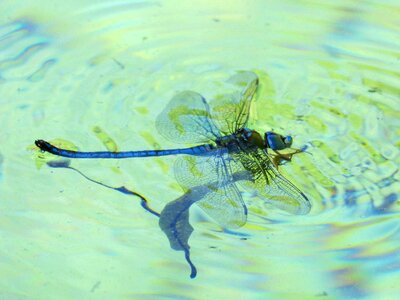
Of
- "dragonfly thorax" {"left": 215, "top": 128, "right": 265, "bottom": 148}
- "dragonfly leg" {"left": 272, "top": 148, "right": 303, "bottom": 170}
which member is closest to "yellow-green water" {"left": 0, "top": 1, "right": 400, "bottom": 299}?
"dragonfly leg" {"left": 272, "top": 148, "right": 303, "bottom": 170}

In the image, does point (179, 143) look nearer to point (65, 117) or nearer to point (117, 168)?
point (117, 168)

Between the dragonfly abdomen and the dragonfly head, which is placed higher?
the dragonfly head

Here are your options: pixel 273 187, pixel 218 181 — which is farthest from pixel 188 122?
pixel 273 187

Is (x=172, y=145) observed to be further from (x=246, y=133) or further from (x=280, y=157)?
(x=280, y=157)

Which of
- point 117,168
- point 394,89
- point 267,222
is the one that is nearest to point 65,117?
point 117,168

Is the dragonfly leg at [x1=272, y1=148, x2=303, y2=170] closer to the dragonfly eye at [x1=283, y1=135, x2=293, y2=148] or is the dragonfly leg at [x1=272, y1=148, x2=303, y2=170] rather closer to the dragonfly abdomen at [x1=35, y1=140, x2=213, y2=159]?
the dragonfly eye at [x1=283, y1=135, x2=293, y2=148]

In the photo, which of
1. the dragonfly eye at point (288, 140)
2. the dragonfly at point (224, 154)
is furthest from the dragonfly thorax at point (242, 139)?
the dragonfly eye at point (288, 140)
